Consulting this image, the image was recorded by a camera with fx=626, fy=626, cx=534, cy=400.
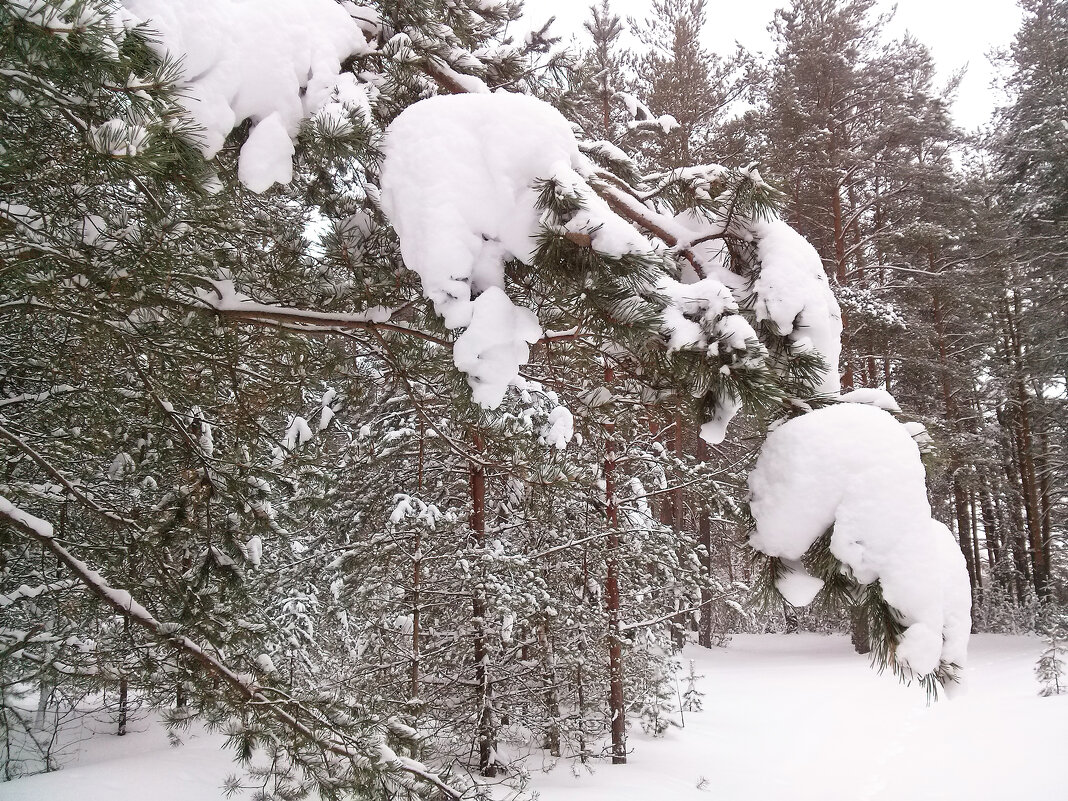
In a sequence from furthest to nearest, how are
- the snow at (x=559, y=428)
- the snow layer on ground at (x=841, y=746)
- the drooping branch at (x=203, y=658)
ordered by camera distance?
the snow layer on ground at (x=841, y=746) → the snow at (x=559, y=428) → the drooping branch at (x=203, y=658)

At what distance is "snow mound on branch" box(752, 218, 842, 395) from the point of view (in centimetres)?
164

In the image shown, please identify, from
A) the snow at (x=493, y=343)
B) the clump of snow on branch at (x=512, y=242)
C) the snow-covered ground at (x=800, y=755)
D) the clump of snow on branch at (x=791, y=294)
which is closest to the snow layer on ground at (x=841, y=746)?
the snow-covered ground at (x=800, y=755)

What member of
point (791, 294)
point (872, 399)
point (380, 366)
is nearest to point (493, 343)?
point (791, 294)

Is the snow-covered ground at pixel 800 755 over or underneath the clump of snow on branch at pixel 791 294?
underneath

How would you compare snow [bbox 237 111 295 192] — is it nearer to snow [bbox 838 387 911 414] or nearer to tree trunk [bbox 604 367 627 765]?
snow [bbox 838 387 911 414]

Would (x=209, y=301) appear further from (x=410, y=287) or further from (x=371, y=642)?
(x=371, y=642)

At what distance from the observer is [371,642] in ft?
19.4

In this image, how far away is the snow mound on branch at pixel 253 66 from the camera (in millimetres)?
1612

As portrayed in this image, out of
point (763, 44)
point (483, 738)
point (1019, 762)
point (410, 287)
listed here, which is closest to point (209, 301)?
point (410, 287)

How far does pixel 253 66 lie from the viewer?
1.72 meters

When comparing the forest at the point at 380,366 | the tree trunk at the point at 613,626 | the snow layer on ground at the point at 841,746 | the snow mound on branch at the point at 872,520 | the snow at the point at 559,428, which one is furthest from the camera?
the tree trunk at the point at 613,626

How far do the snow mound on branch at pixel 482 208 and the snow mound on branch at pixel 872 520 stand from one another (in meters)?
0.60

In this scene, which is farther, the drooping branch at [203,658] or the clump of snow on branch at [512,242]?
the drooping branch at [203,658]

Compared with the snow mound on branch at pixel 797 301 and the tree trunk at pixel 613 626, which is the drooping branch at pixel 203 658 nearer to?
the snow mound on branch at pixel 797 301
